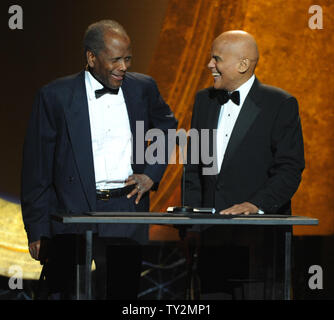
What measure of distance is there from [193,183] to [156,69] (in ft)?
4.32

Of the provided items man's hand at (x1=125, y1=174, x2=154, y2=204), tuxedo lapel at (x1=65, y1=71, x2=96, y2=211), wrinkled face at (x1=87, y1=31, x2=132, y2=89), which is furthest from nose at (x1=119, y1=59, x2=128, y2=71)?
man's hand at (x1=125, y1=174, x2=154, y2=204)

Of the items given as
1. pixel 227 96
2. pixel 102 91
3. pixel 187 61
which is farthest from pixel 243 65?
pixel 187 61

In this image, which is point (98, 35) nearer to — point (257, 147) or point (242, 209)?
point (257, 147)

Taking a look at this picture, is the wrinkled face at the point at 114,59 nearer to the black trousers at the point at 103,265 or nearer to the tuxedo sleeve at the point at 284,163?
the black trousers at the point at 103,265

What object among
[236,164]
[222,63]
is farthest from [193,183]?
[222,63]

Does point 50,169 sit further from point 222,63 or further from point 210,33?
point 210,33

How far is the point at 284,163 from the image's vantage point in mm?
3486

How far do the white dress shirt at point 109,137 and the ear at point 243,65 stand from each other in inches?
22.2

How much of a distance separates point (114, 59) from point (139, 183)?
0.57m

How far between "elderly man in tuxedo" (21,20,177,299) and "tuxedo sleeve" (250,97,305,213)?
0.54 m

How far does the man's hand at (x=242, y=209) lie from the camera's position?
334 cm

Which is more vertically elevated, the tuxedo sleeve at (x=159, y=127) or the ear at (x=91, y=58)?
the ear at (x=91, y=58)

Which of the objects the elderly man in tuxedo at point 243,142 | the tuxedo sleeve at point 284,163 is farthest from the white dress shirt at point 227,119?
the tuxedo sleeve at point 284,163
